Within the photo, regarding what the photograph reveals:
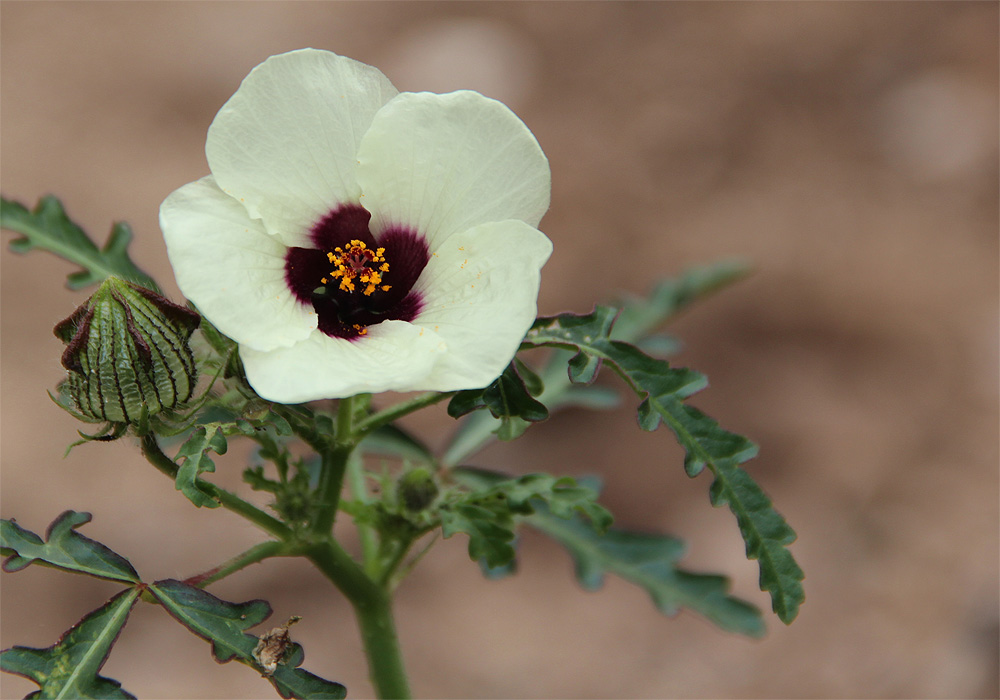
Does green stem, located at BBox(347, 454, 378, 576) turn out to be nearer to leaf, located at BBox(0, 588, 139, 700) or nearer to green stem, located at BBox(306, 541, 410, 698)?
green stem, located at BBox(306, 541, 410, 698)

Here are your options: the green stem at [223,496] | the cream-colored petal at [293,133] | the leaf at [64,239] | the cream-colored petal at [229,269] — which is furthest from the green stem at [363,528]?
the leaf at [64,239]

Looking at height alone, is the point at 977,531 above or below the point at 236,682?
above

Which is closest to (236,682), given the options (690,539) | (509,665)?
(509,665)

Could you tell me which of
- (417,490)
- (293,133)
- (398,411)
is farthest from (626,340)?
(293,133)

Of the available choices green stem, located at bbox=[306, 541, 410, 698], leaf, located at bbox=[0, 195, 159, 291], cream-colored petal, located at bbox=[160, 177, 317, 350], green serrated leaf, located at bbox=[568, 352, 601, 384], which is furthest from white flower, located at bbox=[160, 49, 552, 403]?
leaf, located at bbox=[0, 195, 159, 291]

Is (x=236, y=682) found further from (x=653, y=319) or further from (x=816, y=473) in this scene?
(x=816, y=473)

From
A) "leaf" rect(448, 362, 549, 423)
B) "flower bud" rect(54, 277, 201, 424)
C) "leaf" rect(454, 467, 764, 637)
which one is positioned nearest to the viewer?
"flower bud" rect(54, 277, 201, 424)
